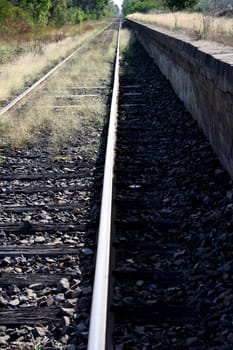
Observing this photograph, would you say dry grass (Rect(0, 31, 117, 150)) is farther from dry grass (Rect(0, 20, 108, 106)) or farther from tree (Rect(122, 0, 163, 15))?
tree (Rect(122, 0, 163, 15))

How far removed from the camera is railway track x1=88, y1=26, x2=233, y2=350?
10.6ft

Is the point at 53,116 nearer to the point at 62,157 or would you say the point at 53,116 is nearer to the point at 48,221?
the point at 62,157

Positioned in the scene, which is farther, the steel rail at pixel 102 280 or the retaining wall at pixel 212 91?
the retaining wall at pixel 212 91

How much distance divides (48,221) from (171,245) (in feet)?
3.63

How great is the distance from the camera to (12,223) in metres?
4.78

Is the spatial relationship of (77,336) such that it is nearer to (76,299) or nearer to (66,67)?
(76,299)

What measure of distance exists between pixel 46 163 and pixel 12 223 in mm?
2011

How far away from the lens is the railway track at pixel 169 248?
3217mm

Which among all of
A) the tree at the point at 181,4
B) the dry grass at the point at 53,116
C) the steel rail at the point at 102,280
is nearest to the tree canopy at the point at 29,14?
the tree at the point at 181,4

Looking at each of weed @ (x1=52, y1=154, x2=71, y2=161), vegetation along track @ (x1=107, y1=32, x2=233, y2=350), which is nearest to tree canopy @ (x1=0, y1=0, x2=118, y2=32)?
weed @ (x1=52, y1=154, x2=71, y2=161)

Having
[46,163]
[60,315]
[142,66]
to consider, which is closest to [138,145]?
[46,163]

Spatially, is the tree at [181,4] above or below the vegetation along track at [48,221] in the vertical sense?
above

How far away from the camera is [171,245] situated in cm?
436

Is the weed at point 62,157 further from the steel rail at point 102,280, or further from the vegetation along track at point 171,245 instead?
the steel rail at point 102,280
